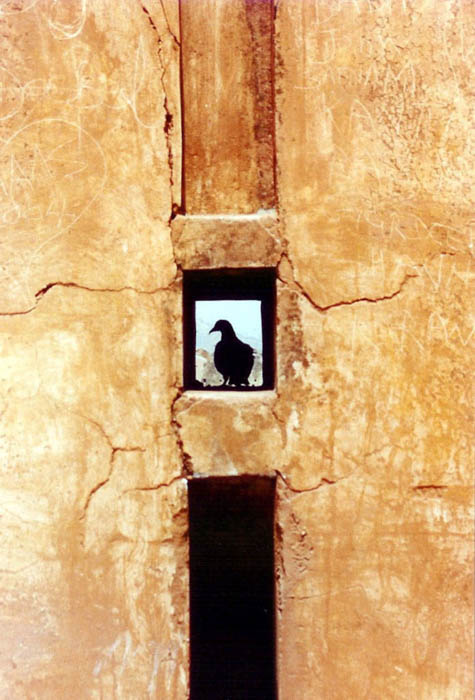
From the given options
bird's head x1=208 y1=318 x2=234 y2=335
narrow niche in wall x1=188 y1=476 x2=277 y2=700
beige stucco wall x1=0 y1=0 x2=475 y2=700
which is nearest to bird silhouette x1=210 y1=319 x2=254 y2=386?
bird's head x1=208 y1=318 x2=234 y2=335

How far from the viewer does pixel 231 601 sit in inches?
139

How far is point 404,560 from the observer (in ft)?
7.30

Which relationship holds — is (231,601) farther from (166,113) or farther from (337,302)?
(166,113)

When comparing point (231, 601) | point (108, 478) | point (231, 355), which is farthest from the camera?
point (231, 355)

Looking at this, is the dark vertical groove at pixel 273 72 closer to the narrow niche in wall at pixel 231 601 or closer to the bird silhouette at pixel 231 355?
the narrow niche in wall at pixel 231 601

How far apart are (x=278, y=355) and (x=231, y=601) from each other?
192 centimetres

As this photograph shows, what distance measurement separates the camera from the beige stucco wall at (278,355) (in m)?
2.21

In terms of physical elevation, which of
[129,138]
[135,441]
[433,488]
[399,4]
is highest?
[399,4]

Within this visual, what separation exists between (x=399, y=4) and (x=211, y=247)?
1175mm

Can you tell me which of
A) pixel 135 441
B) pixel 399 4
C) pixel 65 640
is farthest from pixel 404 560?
pixel 399 4

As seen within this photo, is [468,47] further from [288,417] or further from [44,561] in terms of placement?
[44,561]

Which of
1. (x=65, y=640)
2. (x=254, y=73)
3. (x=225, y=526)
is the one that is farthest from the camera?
(x=225, y=526)

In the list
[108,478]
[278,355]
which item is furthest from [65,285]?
[278,355]

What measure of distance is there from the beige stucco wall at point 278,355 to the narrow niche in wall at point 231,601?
567mm
